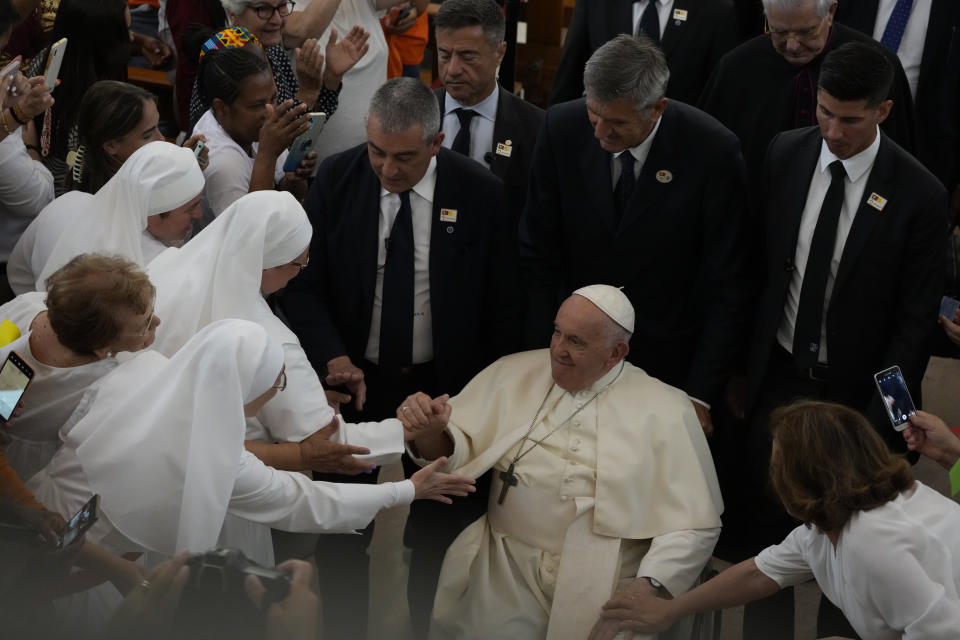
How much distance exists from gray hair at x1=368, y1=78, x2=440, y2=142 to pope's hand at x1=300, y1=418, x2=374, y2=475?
1059 millimetres

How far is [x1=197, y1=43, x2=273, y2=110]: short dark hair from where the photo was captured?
4.40 m

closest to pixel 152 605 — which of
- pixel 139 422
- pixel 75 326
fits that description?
pixel 139 422

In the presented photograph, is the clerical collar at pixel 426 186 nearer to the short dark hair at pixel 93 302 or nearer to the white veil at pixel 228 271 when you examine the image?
the white veil at pixel 228 271

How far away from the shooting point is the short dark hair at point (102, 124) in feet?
13.5

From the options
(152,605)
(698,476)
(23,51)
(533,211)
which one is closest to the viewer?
(152,605)

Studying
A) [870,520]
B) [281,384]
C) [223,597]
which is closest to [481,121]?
[281,384]

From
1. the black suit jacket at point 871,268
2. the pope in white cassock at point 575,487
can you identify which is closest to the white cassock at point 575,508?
the pope in white cassock at point 575,487

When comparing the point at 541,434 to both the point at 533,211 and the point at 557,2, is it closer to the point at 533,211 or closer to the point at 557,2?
the point at 533,211

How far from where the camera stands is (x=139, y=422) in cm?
295

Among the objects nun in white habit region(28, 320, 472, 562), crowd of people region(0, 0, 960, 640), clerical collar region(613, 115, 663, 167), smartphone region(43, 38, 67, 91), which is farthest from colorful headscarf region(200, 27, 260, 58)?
nun in white habit region(28, 320, 472, 562)

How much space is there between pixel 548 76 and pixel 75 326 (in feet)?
17.8

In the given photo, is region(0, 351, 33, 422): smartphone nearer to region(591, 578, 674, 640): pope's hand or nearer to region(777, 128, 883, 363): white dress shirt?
region(591, 578, 674, 640): pope's hand

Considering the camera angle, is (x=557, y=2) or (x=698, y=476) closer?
(x=698, y=476)

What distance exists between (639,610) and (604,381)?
2.66 ft
